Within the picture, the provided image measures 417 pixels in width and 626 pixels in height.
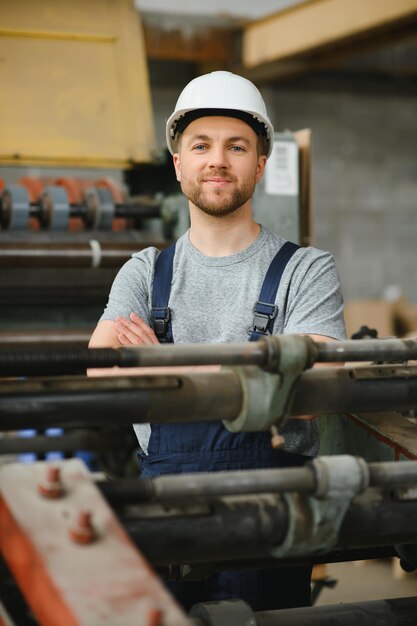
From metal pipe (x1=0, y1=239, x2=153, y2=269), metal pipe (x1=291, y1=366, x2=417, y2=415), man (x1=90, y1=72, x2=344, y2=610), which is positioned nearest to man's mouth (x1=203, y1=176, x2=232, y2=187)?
man (x1=90, y1=72, x2=344, y2=610)

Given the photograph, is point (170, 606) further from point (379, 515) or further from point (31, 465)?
point (379, 515)

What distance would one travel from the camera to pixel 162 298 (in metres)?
1.71

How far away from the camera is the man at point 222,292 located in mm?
1582

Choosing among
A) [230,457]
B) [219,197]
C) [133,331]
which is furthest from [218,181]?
[230,457]

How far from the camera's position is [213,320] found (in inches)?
66.8

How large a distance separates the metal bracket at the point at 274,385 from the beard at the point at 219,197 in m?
0.66

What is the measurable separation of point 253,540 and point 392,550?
1.91ft

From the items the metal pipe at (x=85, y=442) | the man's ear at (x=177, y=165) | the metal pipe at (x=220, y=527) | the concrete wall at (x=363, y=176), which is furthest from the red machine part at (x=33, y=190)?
the concrete wall at (x=363, y=176)

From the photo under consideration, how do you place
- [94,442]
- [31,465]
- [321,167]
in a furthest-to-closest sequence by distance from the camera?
[321,167] < [94,442] < [31,465]

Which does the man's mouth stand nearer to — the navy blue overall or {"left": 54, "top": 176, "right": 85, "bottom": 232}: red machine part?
the navy blue overall

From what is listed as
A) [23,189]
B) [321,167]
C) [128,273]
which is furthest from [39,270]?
[321,167]

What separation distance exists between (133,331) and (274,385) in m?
0.57

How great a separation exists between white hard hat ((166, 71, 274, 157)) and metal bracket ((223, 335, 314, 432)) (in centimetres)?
82

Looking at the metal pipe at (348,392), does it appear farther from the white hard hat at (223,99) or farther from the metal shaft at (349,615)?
the white hard hat at (223,99)
